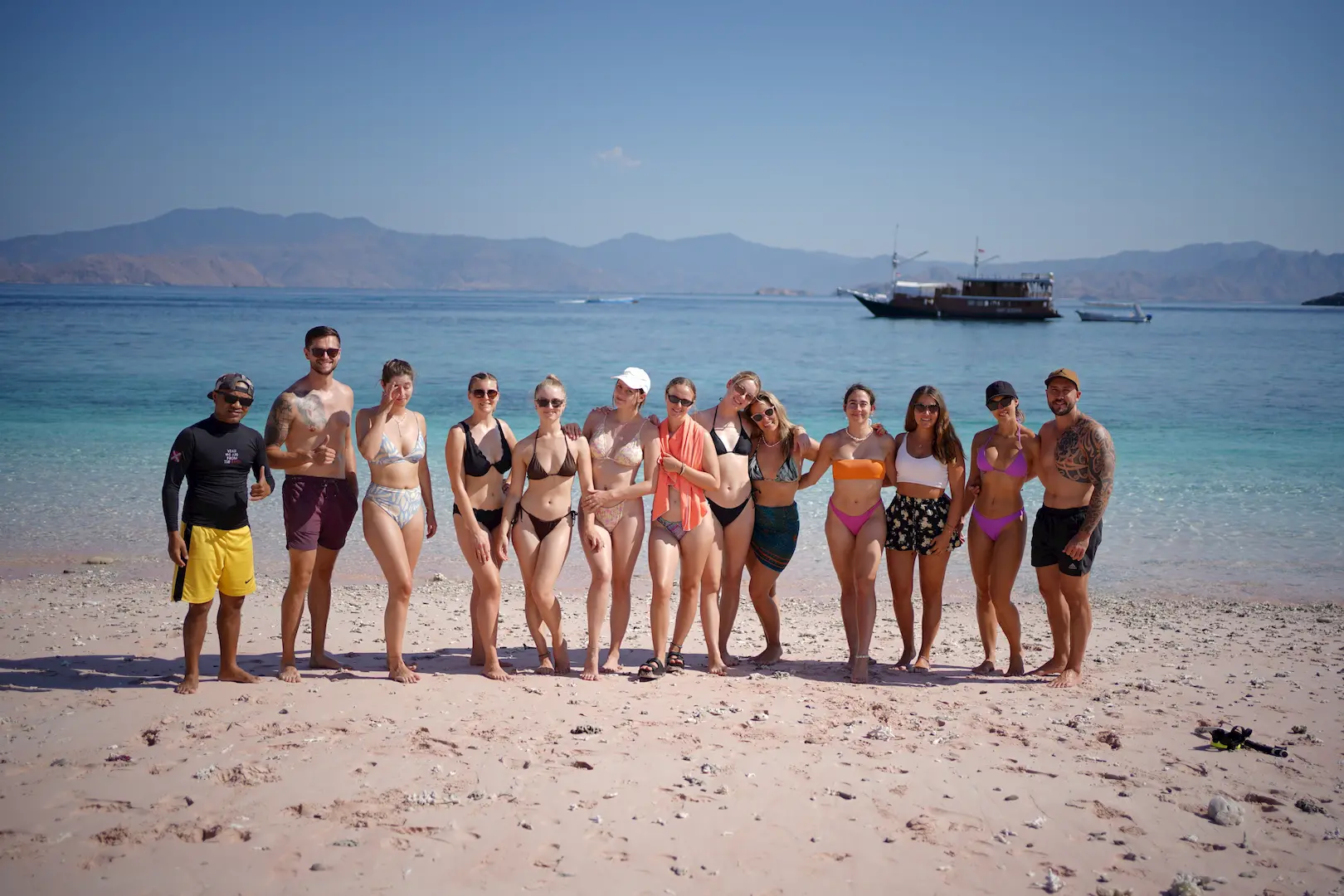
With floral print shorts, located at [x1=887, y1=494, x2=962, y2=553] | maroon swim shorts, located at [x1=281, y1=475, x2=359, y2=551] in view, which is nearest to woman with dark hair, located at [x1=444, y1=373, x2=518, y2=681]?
maroon swim shorts, located at [x1=281, y1=475, x2=359, y2=551]

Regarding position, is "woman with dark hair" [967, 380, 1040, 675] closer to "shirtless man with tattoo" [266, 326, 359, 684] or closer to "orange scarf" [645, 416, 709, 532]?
"orange scarf" [645, 416, 709, 532]

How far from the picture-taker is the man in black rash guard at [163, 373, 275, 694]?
5031 mm

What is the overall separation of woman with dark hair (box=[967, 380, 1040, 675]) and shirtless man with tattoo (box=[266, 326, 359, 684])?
3.75 meters

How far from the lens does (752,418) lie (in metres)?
6.04

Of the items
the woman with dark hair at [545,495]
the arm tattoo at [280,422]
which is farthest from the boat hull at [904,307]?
the arm tattoo at [280,422]

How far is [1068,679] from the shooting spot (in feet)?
19.2

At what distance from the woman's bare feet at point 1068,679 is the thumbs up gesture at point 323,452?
14.8 feet

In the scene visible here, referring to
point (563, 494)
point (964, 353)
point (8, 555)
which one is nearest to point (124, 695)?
point (563, 494)

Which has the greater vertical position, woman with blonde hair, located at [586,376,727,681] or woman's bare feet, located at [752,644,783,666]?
woman with blonde hair, located at [586,376,727,681]

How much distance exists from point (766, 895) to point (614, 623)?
8.66 feet

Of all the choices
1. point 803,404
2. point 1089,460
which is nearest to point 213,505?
point 1089,460

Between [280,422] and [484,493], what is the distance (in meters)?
1.21

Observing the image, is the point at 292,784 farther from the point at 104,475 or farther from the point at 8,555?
the point at 104,475

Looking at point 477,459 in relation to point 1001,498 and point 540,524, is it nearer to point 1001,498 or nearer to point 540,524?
point 540,524
